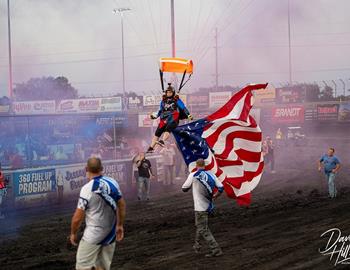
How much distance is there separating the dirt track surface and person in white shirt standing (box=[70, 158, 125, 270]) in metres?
2.93

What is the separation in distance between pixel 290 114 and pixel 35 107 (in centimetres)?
2217

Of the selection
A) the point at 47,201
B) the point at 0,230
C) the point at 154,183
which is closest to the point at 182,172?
the point at 154,183

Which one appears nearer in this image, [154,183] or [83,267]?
[83,267]

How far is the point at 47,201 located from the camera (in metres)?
18.4

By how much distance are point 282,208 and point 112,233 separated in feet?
35.5

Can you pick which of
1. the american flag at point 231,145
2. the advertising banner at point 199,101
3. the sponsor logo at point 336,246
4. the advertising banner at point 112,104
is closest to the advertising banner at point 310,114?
the advertising banner at point 199,101

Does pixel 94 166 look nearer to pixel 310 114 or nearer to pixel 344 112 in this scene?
pixel 344 112

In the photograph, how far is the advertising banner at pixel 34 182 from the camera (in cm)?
1720

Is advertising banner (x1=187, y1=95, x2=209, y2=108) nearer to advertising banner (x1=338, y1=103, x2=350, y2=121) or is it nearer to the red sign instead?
the red sign

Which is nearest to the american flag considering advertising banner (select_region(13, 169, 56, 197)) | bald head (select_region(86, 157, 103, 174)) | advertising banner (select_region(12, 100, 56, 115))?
bald head (select_region(86, 157, 103, 174))

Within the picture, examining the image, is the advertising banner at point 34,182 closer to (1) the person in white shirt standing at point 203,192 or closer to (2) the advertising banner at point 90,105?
(1) the person in white shirt standing at point 203,192

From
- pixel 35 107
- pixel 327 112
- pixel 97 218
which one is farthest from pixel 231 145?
pixel 327 112

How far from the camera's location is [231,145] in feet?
36.9

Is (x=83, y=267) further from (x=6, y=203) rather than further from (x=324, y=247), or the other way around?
(x=6, y=203)
